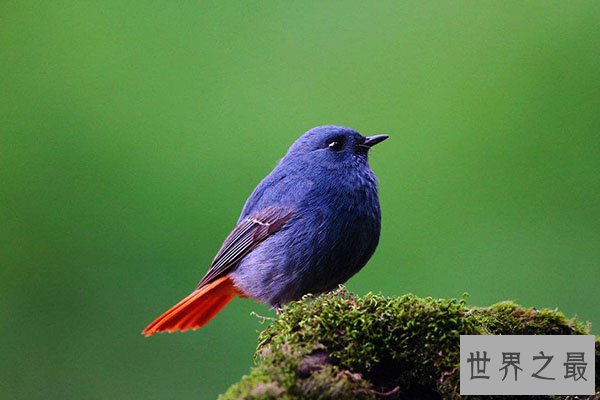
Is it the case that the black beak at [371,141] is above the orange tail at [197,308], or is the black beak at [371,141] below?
above

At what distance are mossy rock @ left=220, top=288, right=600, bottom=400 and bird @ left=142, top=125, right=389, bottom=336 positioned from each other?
1059 mm

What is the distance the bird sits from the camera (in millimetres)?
4414

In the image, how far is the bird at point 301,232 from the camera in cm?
441

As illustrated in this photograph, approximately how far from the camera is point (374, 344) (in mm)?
3082

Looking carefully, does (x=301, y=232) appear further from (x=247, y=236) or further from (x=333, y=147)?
(x=333, y=147)

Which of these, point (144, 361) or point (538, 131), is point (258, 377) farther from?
point (538, 131)

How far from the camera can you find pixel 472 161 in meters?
6.05

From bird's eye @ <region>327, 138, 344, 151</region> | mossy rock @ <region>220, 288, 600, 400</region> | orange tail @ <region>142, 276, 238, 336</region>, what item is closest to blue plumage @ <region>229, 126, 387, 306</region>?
bird's eye @ <region>327, 138, 344, 151</region>

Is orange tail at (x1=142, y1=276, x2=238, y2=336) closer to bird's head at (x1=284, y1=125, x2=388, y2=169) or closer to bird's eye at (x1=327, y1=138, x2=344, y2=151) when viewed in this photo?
bird's head at (x1=284, y1=125, x2=388, y2=169)

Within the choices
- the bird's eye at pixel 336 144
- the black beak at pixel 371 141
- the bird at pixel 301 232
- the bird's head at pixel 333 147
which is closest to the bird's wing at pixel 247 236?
the bird at pixel 301 232

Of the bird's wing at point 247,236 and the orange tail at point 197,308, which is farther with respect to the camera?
the orange tail at point 197,308

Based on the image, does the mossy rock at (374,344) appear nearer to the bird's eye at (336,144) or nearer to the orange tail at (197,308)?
the orange tail at (197,308)

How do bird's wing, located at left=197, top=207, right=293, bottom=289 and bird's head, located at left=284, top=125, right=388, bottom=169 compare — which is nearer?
bird's wing, located at left=197, top=207, right=293, bottom=289

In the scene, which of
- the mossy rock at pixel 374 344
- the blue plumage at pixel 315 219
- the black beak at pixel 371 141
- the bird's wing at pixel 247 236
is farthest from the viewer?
the black beak at pixel 371 141
